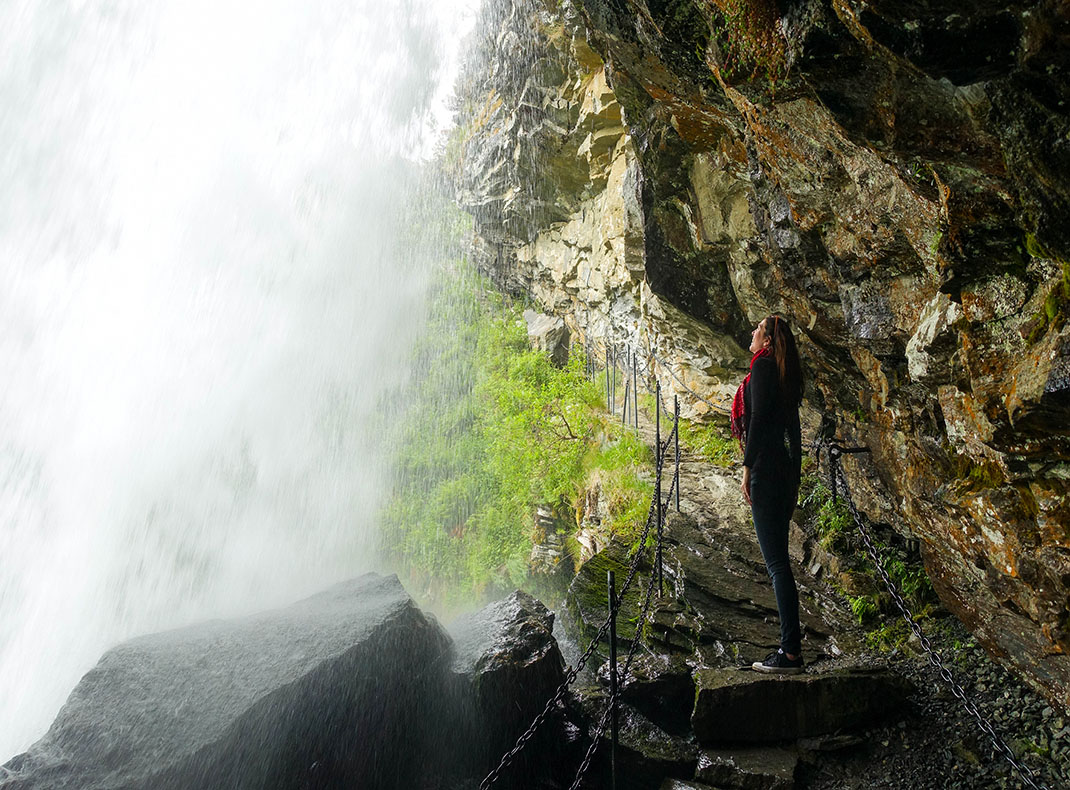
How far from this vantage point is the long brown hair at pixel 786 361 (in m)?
4.05

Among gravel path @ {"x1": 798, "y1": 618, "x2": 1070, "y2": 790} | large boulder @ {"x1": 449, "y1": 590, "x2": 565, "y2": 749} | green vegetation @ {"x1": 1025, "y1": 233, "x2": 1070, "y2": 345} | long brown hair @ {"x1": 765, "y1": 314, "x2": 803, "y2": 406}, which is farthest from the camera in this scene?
large boulder @ {"x1": 449, "y1": 590, "x2": 565, "y2": 749}

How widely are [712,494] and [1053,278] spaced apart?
16.4 feet

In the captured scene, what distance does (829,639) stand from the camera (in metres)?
4.99

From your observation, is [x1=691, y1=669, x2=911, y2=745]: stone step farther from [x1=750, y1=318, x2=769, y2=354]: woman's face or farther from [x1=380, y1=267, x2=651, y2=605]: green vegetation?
[x1=380, y1=267, x2=651, y2=605]: green vegetation

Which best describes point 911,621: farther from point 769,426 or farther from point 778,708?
point 769,426

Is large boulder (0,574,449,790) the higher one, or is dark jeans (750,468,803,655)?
dark jeans (750,468,803,655)

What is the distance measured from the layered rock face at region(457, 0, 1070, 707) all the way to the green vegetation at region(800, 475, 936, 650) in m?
0.28

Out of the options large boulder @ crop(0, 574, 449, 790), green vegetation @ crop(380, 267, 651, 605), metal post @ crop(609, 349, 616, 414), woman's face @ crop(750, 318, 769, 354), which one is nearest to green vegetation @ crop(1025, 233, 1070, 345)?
woman's face @ crop(750, 318, 769, 354)

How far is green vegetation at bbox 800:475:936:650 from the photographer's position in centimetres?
498

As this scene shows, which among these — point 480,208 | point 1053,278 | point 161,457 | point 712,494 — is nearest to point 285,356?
point 161,457

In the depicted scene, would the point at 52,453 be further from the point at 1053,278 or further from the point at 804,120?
the point at 1053,278

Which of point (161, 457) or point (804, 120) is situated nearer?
point (804, 120)

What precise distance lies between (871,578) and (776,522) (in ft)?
7.14

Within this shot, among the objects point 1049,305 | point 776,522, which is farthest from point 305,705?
point 1049,305
